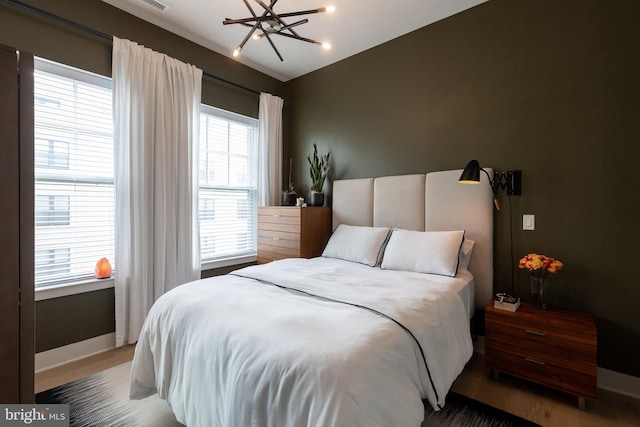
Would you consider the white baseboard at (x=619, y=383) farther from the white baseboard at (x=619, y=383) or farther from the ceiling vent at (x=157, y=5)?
the ceiling vent at (x=157, y=5)

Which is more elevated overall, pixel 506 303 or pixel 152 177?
pixel 152 177

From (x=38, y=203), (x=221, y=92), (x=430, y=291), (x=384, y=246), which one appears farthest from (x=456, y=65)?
(x=38, y=203)

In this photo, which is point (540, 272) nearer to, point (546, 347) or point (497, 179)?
A: point (546, 347)

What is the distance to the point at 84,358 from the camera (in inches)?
98.0

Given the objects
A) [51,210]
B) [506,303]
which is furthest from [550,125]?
[51,210]

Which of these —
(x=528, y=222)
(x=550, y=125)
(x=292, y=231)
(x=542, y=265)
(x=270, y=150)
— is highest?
(x=270, y=150)

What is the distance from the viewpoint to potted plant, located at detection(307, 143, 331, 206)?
364 cm

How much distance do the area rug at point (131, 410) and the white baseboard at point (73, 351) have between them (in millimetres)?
412

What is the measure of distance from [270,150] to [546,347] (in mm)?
3399

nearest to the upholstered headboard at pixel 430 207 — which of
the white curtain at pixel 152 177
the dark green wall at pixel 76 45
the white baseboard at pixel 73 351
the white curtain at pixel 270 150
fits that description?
the white curtain at pixel 270 150

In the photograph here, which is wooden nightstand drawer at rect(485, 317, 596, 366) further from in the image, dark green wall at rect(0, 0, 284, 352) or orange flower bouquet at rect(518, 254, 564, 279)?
dark green wall at rect(0, 0, 284, 352)

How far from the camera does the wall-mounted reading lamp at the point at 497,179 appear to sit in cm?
230

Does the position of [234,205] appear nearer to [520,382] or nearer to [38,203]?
[38,203]

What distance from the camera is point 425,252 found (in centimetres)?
246
